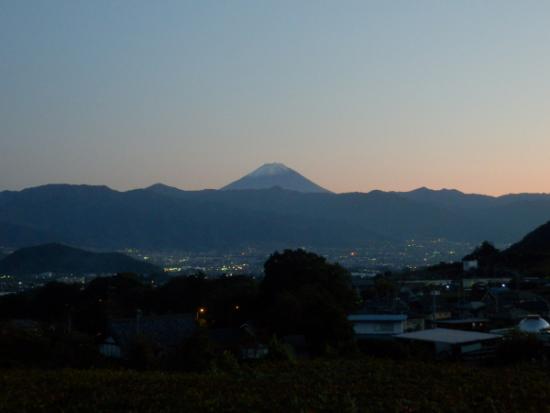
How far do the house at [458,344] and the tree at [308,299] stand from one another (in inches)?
95.5

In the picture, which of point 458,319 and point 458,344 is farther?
point 458,319

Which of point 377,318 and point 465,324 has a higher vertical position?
point 377,318

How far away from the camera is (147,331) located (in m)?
25.1

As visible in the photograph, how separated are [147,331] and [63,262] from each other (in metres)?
103

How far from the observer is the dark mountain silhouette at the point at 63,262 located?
115m

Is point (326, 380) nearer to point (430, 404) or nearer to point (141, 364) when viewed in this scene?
point (430, 404)

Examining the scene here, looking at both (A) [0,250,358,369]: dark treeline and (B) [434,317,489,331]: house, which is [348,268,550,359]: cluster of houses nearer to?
(B) [434,317,489,331]: house

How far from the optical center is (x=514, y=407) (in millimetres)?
9688

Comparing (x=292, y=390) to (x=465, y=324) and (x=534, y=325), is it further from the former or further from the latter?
(x=465, y=324)

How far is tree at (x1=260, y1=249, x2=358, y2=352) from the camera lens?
2311cm

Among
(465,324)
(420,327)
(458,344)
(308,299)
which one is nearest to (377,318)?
(420,327)

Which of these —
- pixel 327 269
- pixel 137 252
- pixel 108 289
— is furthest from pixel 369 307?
pixel 137 252

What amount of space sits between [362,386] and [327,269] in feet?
62.3

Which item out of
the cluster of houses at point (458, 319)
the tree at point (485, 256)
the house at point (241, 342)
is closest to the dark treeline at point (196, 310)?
the house at point (241, 342)
